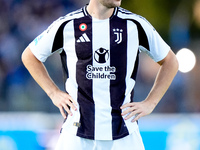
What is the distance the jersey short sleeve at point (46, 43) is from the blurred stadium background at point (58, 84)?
2054 mm

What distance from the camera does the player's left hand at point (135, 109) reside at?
7.29 feet

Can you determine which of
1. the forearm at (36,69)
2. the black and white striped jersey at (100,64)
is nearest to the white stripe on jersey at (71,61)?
the black and white striped jersey at (100,64)

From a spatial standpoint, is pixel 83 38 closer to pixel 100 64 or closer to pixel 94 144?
pixel 100 64

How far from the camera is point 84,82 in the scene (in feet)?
7.19

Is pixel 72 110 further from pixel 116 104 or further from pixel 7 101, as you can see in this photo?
pixel 7 101

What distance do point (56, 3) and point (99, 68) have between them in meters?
3.91

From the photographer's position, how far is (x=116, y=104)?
2197mm

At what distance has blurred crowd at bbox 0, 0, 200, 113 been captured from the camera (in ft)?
17.2

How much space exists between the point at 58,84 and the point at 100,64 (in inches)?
121

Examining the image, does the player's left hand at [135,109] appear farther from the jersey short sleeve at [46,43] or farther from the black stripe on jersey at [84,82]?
the jersey short sleeve at [46,43]

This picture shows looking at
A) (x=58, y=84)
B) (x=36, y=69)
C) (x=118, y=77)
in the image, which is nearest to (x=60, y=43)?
(x=36, y=69)

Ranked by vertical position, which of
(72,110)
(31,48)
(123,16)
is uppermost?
(123,16)

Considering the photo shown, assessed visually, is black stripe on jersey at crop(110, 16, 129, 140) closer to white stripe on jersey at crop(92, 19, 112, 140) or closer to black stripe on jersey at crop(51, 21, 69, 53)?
white stripe on jersey at crop(92, 19, 112, 140)

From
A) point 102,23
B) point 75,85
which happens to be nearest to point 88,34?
point 102,23
